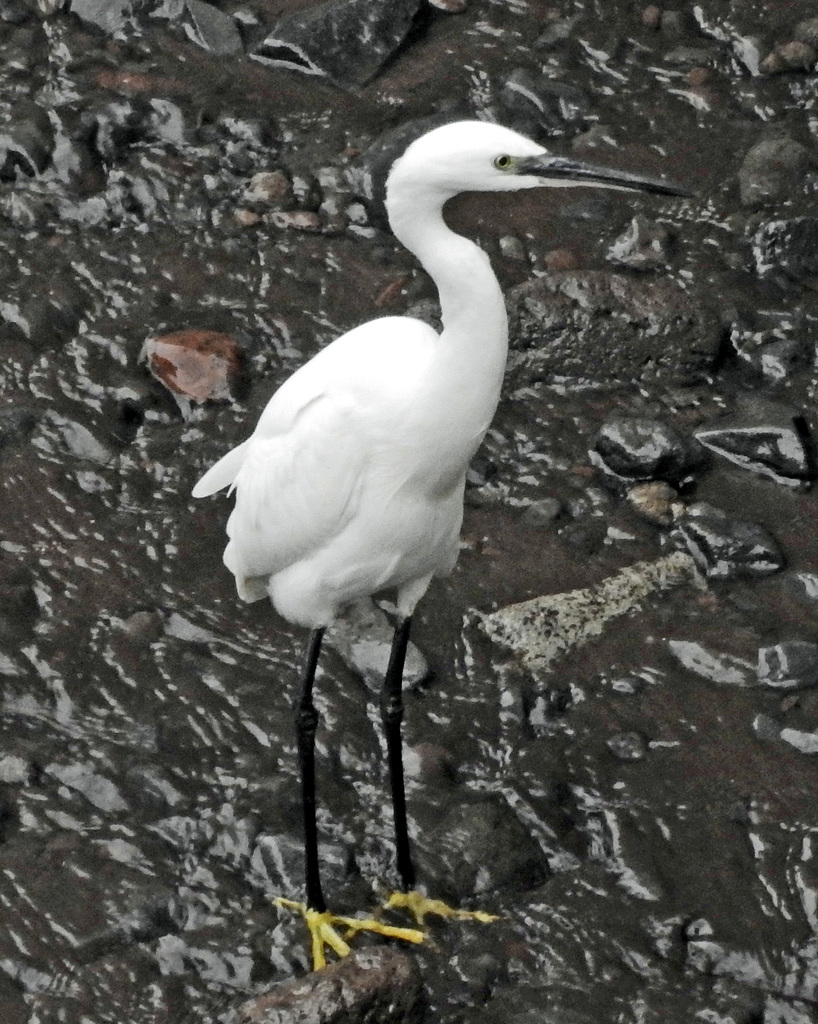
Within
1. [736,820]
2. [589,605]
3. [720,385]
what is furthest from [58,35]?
[736,820]

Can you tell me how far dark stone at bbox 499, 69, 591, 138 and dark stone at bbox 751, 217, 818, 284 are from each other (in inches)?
43.1

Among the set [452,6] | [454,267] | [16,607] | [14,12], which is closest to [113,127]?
[14,12]

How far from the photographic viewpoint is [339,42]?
7.04 m

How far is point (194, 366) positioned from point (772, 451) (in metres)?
2.07

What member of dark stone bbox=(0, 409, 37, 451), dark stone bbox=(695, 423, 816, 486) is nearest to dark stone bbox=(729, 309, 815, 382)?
dark stone bbox=(695, 423, 816, 486)

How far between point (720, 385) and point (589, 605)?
124 centimetres

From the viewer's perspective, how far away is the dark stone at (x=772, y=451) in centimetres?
530

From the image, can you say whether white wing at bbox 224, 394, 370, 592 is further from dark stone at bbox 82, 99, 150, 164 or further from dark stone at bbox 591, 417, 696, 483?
dark stone at bbox 82, 99, 150, 164

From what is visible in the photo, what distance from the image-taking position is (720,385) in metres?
5.75

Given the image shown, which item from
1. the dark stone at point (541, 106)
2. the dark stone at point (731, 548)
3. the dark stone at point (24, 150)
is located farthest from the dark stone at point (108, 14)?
the dark stone at point (731, 548)

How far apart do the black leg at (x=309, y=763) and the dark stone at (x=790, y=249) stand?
9.28 feet

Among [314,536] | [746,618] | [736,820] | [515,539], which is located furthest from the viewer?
[515,539]

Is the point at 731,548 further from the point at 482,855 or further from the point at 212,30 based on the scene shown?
the point at 212,30

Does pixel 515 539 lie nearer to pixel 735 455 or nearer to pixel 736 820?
pixel 735 455
